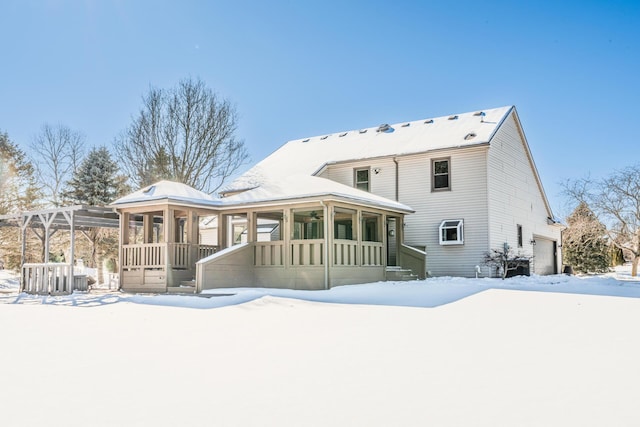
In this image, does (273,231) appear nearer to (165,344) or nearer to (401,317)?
(401,317)

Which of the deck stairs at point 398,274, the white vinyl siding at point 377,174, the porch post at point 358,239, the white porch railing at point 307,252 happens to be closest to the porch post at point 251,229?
the white porch railing at point 307,252

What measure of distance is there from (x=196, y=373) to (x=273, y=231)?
1535 cm

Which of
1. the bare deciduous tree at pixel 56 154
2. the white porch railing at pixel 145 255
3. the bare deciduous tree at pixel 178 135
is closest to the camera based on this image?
the white porch railing at pixel 145 255

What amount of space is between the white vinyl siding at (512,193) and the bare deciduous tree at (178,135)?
14.0 meters

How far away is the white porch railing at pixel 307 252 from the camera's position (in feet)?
48.3

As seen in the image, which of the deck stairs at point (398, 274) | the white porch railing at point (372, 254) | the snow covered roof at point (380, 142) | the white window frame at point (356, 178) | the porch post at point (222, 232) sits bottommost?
the deck stairs at point (398, 274)

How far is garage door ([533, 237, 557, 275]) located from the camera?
2511cm

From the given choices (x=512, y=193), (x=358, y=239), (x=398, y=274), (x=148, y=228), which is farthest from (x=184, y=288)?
(x=512, y=193)

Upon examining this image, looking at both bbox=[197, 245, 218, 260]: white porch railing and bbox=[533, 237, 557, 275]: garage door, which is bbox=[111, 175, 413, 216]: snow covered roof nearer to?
bbox=[197, 245, 218, 260]: white porch railing

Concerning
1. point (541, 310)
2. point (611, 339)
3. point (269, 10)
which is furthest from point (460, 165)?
point (611, 339)

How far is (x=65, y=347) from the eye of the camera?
22.0 ft

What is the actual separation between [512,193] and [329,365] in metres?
18.1

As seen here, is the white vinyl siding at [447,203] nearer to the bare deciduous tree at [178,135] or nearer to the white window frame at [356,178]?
the white window frame at [356,178]

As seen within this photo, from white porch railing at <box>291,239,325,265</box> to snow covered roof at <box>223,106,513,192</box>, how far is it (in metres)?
7.72
